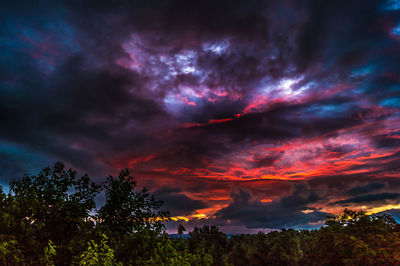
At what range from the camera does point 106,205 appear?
22.1m

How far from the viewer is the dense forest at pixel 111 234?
16181 mm

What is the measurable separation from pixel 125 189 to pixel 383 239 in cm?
1959

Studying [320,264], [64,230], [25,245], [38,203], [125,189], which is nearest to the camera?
[25,245]

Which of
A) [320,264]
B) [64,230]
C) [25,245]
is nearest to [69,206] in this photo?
[64,230]

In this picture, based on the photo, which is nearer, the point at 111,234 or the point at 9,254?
the point at 9,254

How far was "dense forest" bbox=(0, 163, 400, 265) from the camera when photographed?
53.1 ft

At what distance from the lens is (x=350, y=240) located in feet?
75.3

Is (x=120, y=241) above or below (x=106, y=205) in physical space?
below

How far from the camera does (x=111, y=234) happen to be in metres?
19.6

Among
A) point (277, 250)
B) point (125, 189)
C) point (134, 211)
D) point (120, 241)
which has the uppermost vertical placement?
point (125, 189)

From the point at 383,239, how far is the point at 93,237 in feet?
67.1

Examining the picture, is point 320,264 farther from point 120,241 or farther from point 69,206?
point 69,206

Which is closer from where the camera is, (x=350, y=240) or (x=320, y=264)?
(x=350, y=240)

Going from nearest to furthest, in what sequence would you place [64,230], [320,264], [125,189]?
[64,230] → [125,189] → [320,264]
